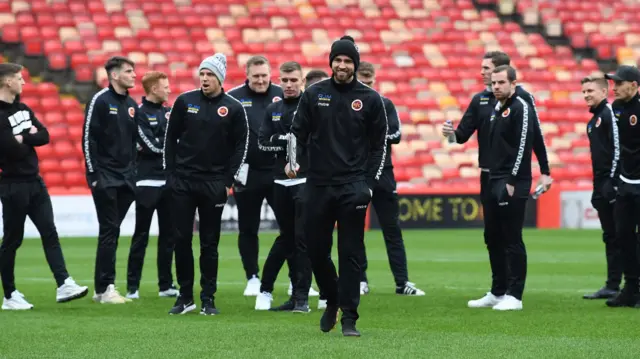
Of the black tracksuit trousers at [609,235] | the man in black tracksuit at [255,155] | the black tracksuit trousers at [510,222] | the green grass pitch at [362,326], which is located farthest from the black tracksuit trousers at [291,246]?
the black tracksuit trousers at [609,235]

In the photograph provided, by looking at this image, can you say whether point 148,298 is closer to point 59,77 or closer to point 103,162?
point 103,162

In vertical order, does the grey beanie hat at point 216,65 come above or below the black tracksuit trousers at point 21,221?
above

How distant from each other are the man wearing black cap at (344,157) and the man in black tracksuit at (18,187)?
10.3ft

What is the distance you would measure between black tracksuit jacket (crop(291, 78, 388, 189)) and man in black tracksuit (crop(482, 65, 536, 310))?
7.55ft

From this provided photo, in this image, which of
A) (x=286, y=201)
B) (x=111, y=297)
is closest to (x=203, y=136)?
(x=286, y=201)

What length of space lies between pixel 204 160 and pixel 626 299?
427 cm

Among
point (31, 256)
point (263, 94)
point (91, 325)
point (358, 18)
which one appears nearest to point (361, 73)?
point (263, 94)

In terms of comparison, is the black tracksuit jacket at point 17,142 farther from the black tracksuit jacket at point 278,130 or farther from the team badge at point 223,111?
the black tracksuit jacket at point 278,130

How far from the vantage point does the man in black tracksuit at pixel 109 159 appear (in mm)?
11438

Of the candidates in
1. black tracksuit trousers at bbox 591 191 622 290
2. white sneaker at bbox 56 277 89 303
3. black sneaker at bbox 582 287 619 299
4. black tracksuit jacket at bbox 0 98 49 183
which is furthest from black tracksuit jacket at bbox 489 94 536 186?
black tracksuit jacket at bbox 0 98 49 183

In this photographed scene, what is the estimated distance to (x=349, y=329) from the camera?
28.6 ft

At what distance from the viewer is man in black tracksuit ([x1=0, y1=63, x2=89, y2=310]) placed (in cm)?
1086

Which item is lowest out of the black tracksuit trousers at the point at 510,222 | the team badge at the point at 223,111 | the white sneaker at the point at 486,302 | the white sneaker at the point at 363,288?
the white sneaker at the point at 363,288

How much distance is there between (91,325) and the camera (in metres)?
9.49
